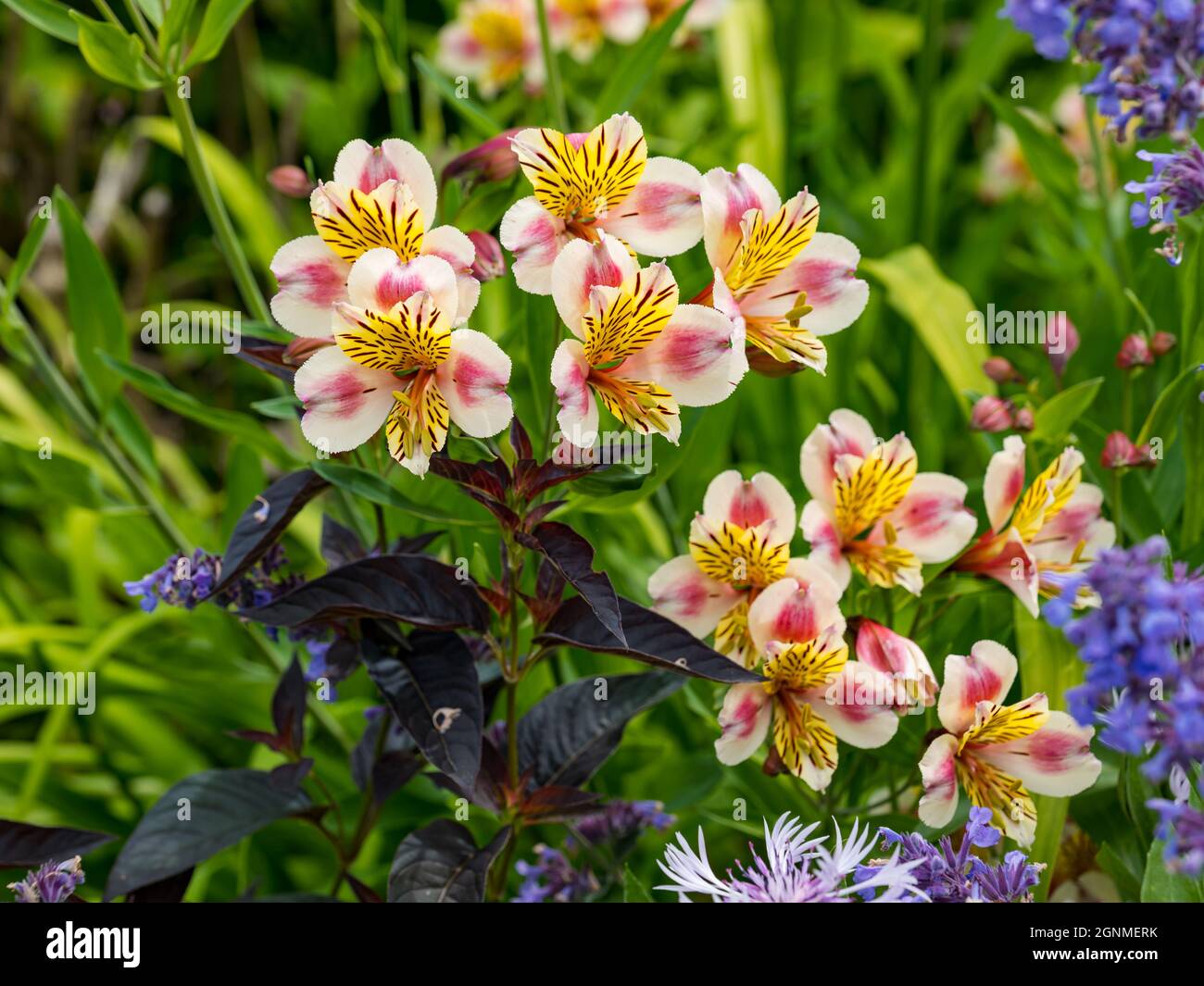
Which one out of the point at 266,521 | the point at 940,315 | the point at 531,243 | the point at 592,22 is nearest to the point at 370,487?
the point at 266,521

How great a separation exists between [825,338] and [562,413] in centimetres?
78

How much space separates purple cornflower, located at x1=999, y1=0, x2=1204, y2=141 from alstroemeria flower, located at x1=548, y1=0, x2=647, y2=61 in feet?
2.75

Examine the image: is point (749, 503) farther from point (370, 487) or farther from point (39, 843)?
point (39, 843)

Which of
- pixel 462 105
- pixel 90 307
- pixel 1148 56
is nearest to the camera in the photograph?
pixel 1148 56

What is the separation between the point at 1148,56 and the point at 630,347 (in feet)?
0.99

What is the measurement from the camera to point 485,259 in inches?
31.7

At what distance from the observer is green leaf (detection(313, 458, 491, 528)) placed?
777 millimetres

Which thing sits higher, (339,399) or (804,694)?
(339,399)

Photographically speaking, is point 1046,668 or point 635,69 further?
point 635,69

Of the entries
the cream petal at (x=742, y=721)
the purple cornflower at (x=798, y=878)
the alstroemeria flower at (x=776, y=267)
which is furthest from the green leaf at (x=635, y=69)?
the purple cornflower at (x=798, y=878)

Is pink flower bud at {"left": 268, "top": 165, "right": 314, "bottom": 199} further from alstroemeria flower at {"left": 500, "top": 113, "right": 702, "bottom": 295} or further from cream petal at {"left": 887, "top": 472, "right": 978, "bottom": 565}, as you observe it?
cream petal at {"left": 887, "top": 472, "right": 978, "bottom": 565}

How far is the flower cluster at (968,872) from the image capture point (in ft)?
2.23

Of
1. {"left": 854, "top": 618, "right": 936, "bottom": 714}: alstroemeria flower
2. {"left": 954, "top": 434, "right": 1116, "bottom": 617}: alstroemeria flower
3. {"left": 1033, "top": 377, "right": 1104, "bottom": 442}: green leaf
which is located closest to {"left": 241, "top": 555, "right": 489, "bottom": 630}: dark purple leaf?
{"left": 854, "top": 618, "right": 936, "bottom": 714}: alstroemeria flower

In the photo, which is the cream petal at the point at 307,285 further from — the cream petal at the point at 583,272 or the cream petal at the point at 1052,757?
the cream petal at the point at 1052,757
